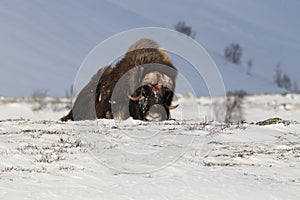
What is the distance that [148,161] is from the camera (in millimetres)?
8297

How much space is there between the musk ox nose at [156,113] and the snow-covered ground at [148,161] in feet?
3.87

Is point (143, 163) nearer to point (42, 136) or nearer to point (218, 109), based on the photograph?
point (42, 136)

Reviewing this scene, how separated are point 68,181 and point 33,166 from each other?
106 centimetres

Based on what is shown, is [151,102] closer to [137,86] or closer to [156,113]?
[137,86]

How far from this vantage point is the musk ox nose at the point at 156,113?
14641 mm

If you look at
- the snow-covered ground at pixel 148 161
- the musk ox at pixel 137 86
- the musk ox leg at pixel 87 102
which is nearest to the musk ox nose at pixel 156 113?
the musk ox at pixel 137 86

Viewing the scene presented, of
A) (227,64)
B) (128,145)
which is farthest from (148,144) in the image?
(227,64)

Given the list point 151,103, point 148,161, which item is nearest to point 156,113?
point 151,103

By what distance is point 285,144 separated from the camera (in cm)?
1097

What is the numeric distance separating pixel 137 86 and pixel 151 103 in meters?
0.64

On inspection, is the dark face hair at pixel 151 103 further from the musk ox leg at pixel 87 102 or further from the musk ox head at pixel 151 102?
the musk ox leg at pixel 87 102

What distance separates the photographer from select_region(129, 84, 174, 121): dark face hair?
14.3m

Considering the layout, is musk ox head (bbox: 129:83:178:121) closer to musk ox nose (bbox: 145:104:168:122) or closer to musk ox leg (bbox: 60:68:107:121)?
musk ox nose (bbox: 145:104:168:122)

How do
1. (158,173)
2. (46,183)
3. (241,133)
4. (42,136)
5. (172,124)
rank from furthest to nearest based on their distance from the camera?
(172,124) < (241,133) < (42,136) < (158,173) < (46,183)
